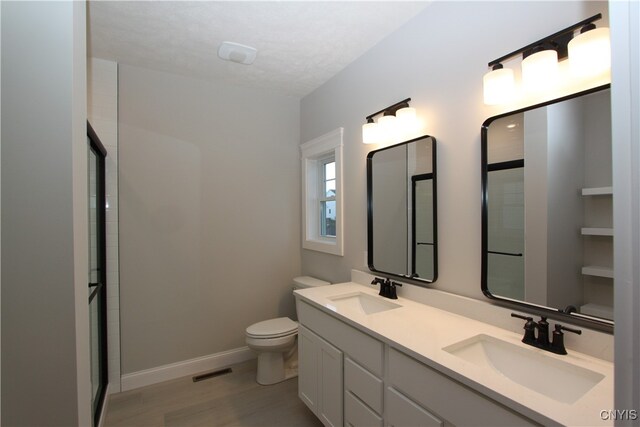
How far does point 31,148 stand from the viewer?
2.70 ft

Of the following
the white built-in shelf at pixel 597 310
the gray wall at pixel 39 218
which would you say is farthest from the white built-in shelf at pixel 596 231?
the gray wall at pixel 39 218

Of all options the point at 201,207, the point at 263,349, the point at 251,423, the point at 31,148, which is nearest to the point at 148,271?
the point at 201,207

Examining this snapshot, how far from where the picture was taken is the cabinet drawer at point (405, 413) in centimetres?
111

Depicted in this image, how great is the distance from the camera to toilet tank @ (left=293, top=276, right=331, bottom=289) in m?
2.71

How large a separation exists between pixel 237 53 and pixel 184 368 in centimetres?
271

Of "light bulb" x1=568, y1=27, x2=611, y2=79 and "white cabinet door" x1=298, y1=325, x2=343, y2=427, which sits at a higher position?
"light bulb" x1=568, y1=27, x2=611, y2=79

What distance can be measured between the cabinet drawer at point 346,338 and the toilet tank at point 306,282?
686 millimetres

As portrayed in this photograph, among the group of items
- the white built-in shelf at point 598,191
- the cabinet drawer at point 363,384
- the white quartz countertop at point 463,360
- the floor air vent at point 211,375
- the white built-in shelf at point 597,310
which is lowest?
the floor air vent at point 211,375

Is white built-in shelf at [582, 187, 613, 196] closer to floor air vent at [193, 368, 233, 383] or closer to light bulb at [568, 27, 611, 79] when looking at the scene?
light bulb at [568, 27, 611, 79]

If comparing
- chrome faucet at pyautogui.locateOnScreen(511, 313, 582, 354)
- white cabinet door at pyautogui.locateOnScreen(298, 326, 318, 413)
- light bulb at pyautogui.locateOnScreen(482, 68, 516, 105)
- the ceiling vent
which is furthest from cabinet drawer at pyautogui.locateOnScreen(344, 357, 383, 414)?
the ceiling vent

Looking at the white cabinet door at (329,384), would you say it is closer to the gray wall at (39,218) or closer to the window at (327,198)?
the gray wall at (39,218)

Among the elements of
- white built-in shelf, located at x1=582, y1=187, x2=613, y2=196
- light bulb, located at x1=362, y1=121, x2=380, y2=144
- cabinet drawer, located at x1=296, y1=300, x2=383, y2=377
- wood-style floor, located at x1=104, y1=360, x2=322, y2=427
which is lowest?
wood-style floor, located at x1=104, y1=360, x2=322, y2=427

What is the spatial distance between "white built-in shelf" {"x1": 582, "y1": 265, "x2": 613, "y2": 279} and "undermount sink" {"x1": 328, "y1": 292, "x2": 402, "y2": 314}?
923 millimetres

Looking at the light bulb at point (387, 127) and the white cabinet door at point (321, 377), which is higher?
the light bulb at point (387, 127)
